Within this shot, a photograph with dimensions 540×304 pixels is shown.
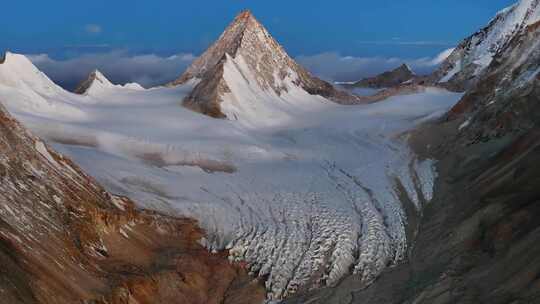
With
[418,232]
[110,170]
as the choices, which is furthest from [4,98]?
[418,232]

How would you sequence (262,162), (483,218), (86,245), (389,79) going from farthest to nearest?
(389,79), (262,162), (483,218), (86,245)

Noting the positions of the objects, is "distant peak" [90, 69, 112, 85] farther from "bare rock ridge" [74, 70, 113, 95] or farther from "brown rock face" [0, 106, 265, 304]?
"brown rock face" [0, 106, 265, 304]

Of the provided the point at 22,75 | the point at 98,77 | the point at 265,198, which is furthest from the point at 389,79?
the point at 265,198

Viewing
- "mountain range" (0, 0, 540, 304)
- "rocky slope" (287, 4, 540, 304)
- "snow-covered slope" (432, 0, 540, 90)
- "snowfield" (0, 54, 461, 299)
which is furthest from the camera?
"snow-covered slope" (432, 0, 540, 90)

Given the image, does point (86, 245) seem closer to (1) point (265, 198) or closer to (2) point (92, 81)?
(1) point (265, 198)

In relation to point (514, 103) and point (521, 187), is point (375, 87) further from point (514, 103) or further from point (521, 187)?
point (521, 187)

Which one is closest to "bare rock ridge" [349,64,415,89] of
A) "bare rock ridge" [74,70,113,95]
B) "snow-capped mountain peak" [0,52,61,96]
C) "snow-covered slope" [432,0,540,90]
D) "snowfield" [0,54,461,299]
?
"snow-covered slope" [432,0,540,90]

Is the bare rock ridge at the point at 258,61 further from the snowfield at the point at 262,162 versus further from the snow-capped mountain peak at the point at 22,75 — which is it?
the snow-capped mountain peak at the point at 22,75
